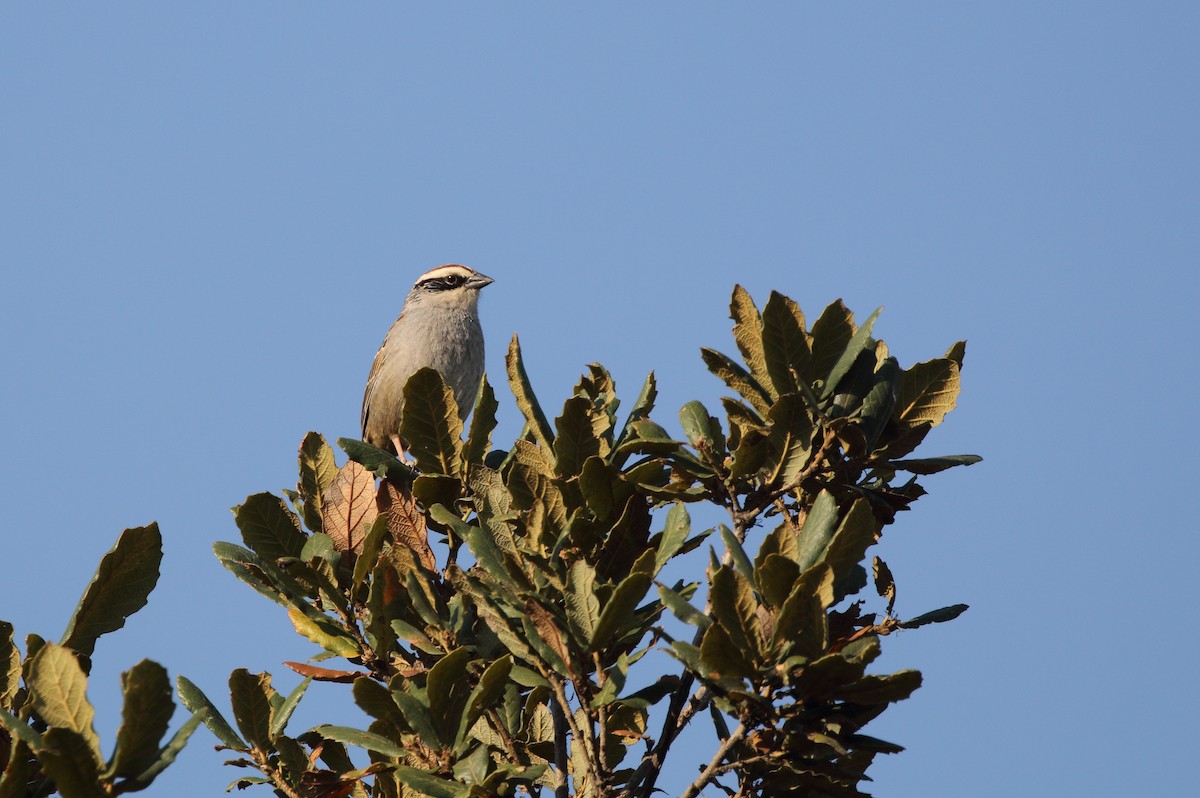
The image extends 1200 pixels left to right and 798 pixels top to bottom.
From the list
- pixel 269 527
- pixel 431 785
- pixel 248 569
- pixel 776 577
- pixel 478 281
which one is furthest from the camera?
pixel 478 281

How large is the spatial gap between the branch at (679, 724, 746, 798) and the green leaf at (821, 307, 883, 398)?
973 millimetres

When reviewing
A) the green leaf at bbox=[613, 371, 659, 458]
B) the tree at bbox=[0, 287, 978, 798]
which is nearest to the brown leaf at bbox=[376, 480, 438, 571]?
the tree at bbox=[0, 287, 978, 798]

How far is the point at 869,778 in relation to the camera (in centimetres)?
343

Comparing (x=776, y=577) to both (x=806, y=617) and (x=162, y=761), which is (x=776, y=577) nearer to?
(x=806, y=617)

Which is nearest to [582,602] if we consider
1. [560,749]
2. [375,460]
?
[560,749]

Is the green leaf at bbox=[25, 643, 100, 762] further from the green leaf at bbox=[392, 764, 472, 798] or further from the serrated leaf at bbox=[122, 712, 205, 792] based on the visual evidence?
the green leaf at bbox=[392, 764, 472, 798]

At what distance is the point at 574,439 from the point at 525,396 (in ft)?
0.75

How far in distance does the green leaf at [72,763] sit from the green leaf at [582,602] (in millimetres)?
1145

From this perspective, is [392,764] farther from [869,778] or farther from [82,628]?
[869,778]

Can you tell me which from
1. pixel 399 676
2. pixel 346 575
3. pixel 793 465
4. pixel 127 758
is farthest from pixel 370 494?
pixel 127 758

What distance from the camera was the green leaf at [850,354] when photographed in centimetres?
368

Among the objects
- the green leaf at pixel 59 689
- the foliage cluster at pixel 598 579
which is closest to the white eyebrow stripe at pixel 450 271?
the foliage cluster at pixel 598 579

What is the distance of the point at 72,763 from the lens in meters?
2.68

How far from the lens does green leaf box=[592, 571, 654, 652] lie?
3242mm
